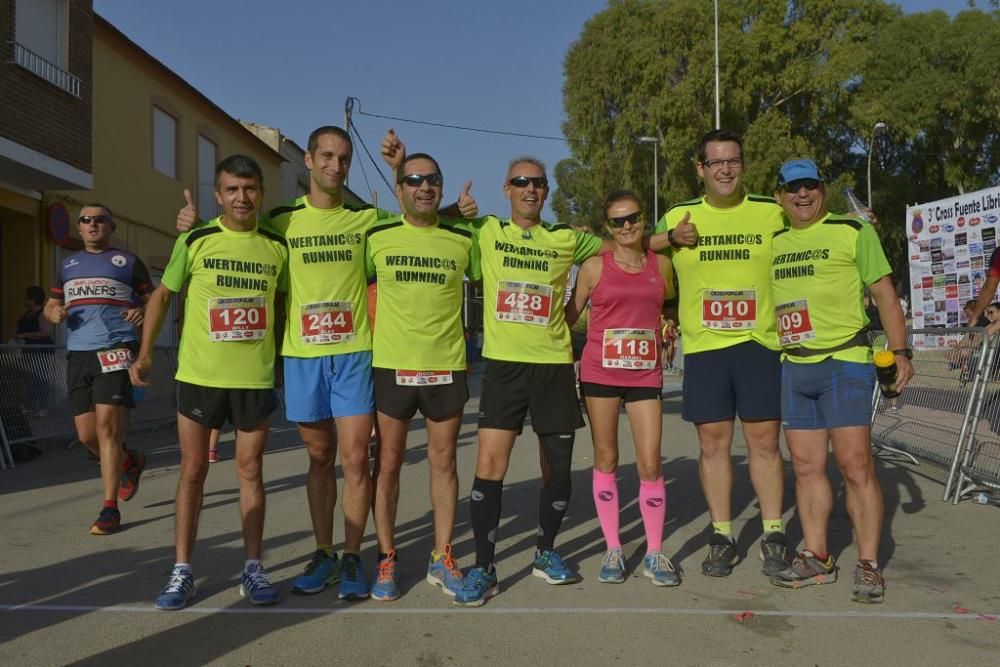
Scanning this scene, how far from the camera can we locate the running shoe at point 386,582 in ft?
14.4

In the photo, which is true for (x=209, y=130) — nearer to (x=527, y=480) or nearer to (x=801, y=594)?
(x=527, y=480)

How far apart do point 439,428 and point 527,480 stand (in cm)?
350

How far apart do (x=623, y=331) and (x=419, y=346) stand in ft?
3.64

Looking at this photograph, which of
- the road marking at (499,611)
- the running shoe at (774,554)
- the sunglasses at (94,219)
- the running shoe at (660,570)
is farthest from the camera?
the sunglasses at (94,219)

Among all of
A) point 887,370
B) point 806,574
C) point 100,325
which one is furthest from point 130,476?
point 887,370

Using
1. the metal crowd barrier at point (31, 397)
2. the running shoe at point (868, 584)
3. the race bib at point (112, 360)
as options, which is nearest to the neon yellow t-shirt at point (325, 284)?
the race bib at point (112, 360)

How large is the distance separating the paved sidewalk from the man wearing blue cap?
0.28 m

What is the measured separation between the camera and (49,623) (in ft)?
13.3

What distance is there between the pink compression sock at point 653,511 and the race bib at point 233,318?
2.21 metres

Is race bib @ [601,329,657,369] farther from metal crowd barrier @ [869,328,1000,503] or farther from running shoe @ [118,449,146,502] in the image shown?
running shoe @ [118,449,146,502]

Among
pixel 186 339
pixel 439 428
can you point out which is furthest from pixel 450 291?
pixel 186 339

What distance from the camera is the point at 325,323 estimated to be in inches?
174

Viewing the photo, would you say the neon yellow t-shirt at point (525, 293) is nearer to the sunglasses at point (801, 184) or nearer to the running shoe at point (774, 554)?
the sunglasses at point (801, 184)

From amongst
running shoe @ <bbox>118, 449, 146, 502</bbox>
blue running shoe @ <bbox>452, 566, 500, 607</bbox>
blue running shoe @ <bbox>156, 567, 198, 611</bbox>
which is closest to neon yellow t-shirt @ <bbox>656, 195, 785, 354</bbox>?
blue running shoe @ <bbox>452, 566, 500, 607</bbox>
